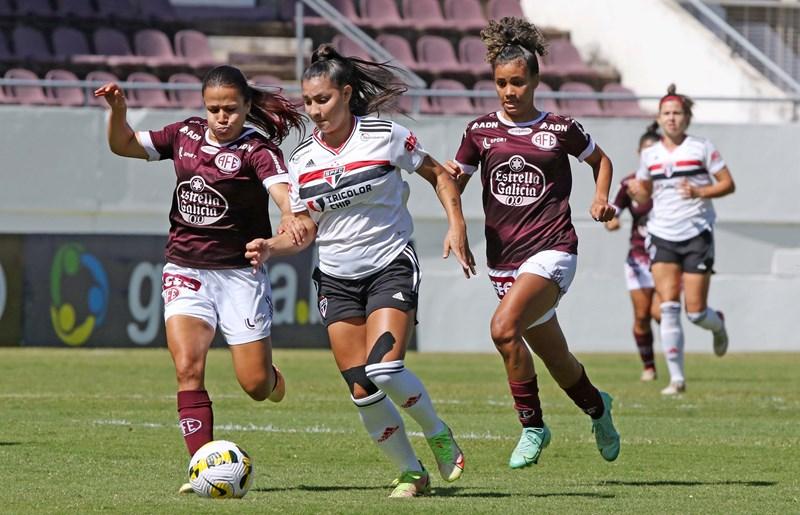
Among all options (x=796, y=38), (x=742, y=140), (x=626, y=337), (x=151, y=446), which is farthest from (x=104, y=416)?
(x=796, y=38)

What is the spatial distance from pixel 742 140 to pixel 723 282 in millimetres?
1948

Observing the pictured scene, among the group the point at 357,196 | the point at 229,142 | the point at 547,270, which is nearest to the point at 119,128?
the point at 229,142

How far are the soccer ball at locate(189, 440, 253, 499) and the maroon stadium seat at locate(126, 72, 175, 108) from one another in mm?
14441

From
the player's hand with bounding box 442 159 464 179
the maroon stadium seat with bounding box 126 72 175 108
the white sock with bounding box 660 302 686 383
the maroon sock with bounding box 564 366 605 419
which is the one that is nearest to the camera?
the player's hand with bounding box 442 159 464 179

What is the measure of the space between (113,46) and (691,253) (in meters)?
11.8

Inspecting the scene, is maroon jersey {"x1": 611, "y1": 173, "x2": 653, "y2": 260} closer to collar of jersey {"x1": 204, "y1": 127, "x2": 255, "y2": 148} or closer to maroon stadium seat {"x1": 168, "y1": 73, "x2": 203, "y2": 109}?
maroon stadium seat {"x1": 168, "y1": 73, "x2": 203, "y2": 109}

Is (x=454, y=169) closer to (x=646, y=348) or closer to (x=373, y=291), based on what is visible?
(x=373, y=291)

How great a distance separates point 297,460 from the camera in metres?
8.50

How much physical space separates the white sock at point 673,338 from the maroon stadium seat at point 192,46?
10.9 meters

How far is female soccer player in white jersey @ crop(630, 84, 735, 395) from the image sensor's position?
44.0ft

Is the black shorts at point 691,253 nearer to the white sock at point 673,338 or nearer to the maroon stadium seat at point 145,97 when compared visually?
the white sock at point 673,338

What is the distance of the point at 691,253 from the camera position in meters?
13.4

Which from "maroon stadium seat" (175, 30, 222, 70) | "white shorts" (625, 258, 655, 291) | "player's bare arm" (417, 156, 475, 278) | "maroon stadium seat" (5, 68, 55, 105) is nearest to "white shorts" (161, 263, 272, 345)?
"player's bare arm" (417, 156, 475, 278)

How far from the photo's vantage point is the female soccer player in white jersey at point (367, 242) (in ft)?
23.1
